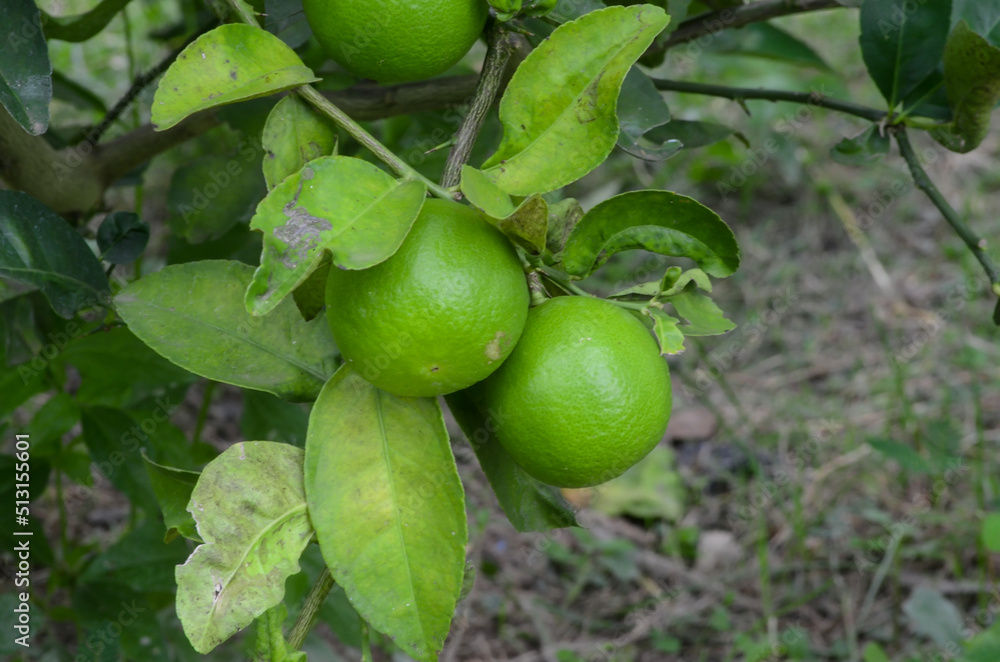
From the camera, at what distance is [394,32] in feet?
2.12

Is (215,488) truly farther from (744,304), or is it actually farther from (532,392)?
(744,304)

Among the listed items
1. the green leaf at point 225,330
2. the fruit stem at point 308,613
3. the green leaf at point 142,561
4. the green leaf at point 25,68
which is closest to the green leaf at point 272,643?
the fruit stem at point 308,613

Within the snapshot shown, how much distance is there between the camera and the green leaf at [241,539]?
0.59 meters

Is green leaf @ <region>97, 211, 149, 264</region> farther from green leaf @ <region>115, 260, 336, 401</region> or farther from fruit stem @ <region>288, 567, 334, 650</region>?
fruit stem @ <region>288, 567, 334, 650</region>

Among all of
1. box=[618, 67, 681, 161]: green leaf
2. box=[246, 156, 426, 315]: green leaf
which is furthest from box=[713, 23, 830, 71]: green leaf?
box=[246, 156, 426, 315]: green leaf

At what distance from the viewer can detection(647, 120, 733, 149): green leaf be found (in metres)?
1.10

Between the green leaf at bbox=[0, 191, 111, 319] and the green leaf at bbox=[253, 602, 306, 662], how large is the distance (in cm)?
38

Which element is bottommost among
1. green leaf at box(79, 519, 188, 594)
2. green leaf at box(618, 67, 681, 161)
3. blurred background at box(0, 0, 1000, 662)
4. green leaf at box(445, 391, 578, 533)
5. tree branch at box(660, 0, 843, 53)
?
blurred background at box(0, 0, 1000, 662)

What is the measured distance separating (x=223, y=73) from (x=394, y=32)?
131mm

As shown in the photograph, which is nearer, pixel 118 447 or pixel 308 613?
pixel 308 613

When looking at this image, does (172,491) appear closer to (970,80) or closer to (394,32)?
(394,32)

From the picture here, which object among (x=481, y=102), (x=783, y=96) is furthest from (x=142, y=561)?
(x=783, y=96)

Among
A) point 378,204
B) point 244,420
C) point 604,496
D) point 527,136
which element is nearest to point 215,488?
point 378,204

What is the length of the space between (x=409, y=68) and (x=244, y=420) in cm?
67
